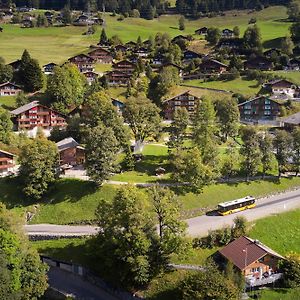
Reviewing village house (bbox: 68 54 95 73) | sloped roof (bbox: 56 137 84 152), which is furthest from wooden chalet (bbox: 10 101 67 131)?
village house (bbox: 68 54 95 73)

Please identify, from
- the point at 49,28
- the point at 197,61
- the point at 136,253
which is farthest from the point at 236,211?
the point at 49,28

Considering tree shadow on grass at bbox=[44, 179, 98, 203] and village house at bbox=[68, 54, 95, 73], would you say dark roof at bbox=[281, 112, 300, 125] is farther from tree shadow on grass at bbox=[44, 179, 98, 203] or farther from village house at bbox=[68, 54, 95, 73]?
village house at bbox=[68, 54, 95, 73]

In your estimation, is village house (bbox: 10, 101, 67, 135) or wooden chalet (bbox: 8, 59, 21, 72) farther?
wooden chalet (bbox: 8, 59, 21, 72)

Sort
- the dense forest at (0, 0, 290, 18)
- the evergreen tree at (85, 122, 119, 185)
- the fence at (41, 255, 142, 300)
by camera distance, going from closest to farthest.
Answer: the fence at (41, 255, 142, 300) → the evergreen tree at (85, 122, 119, 185) → the dense forest at (0, 0, 290, 18)

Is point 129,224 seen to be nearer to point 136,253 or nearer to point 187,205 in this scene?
point 136,253

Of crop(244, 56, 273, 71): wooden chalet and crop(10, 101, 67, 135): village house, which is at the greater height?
crop(244, 56, 273, 71): wooden chalet

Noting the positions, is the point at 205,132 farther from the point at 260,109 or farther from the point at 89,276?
the point at 260,109

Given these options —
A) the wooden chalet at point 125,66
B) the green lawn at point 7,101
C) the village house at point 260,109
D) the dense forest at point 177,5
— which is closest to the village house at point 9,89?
the green lawn at point 7,101
